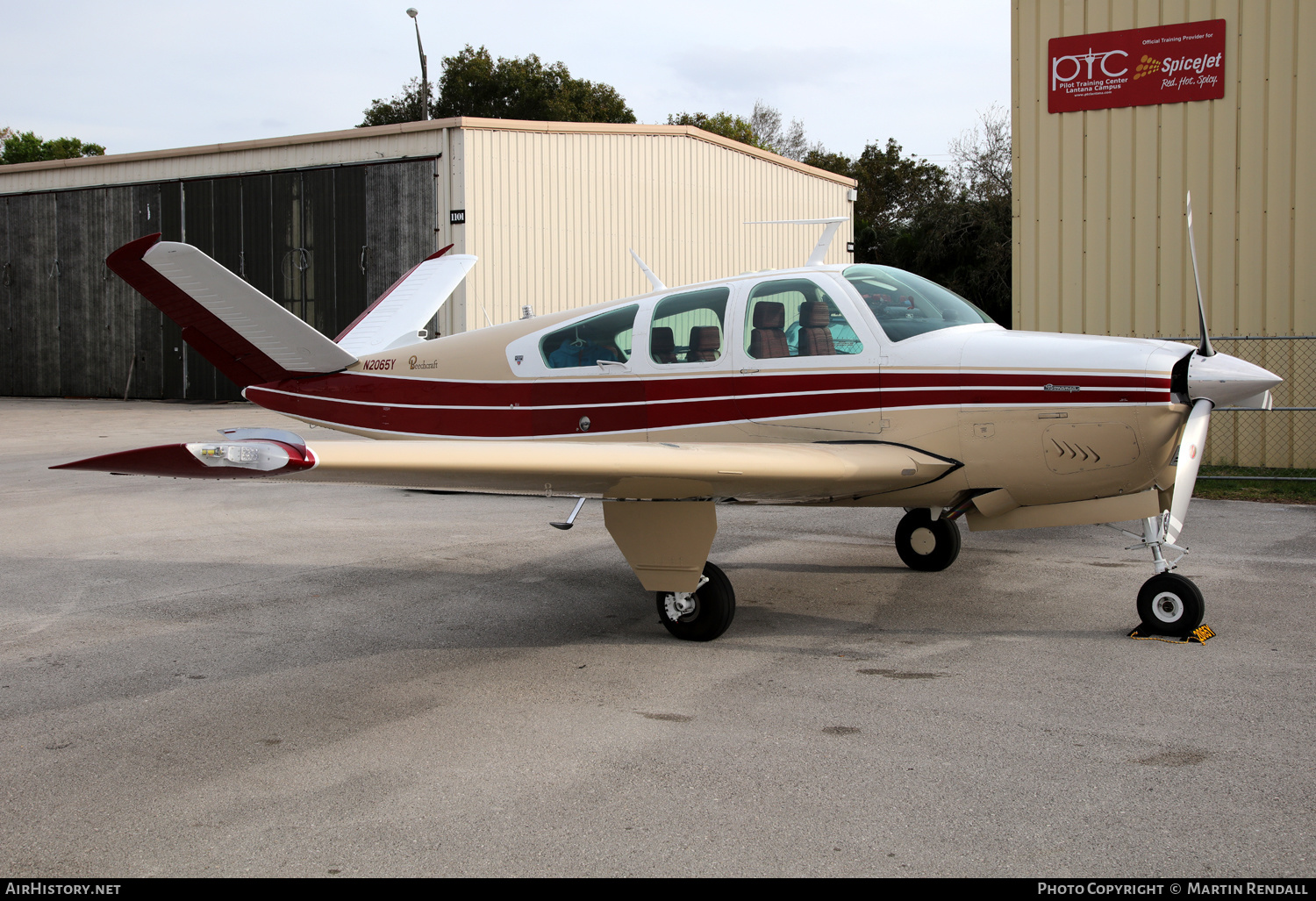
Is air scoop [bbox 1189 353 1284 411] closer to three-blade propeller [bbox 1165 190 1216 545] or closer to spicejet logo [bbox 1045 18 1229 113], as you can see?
three-blade propeller [bbox 1165 190 1216 545]

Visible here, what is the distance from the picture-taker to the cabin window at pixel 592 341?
636cm

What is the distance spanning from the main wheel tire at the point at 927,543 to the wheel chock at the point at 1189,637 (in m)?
2.03

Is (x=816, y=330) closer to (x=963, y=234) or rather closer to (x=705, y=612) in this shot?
(x=705, y=612)

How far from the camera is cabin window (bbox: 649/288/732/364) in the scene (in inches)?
238

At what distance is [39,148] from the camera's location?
2068 inches

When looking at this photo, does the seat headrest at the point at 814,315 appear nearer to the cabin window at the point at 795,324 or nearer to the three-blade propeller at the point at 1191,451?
the cabin window at the point at 795,324

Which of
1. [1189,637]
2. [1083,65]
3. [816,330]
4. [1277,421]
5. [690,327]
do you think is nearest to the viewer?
[1189,637]

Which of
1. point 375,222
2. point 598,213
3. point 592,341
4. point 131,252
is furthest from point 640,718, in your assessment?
point 375,222

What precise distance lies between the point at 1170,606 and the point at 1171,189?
874cm

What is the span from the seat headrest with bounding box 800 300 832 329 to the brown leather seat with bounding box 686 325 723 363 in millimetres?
534

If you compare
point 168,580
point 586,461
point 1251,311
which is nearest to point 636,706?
point 586,461

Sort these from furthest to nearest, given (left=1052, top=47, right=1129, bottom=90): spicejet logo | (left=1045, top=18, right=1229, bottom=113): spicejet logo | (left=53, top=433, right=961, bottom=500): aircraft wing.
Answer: (left=1052, top=47, right=1129, bottom=90): spicejet logo → (left=1045, top=18, right=1229, bottom=113): spicejet logo → (left=53, top=433, right=961, bottom=500): aircraft wing

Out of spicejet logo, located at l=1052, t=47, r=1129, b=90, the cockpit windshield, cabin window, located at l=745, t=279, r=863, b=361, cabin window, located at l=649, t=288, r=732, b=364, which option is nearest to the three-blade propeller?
the cockpit windshield

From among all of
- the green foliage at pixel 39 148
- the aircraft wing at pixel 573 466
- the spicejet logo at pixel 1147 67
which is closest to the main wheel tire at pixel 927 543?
the aircraft wing at pixel 573 466
